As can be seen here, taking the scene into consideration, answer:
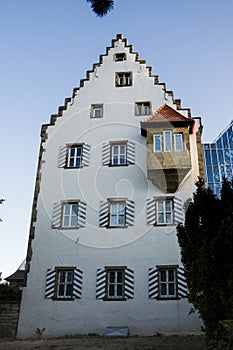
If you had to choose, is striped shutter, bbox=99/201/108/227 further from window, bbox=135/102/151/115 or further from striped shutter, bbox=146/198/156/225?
window, bbox=135/102/151/115

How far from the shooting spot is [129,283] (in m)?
17.9

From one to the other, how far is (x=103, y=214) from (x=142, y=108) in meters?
7.12

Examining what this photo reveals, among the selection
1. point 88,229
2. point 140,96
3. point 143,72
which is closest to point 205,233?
point 88,229

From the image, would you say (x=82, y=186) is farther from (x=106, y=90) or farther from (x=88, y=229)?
(x=106, y=90)

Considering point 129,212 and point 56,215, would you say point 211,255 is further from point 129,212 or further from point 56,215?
point 56,215

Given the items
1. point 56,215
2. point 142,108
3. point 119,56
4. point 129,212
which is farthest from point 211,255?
point 119,56

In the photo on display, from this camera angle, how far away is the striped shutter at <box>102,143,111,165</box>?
2086 cm

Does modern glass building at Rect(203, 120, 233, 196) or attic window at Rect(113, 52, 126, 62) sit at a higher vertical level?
modern glass building at Rect(203, 120, 233, 196)

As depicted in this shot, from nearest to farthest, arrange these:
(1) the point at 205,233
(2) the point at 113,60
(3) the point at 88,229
A: (1) the point at 205,233 < (3) the point at 88,229 < (2) the point at 113,60

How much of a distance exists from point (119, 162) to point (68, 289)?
287 inches

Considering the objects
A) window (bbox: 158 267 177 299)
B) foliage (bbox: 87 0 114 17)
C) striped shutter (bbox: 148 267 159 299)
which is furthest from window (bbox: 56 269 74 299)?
foliage (bbox: 87 0 114 17)

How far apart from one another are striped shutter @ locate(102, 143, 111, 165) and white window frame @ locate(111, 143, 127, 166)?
0.74 ft

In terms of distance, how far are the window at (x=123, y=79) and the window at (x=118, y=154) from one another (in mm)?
4508

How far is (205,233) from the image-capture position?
10547 millimetres
